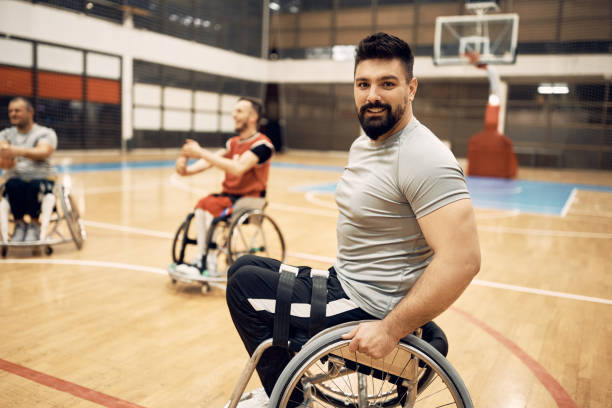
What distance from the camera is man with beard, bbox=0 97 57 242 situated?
4.24 m

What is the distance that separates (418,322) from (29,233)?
153 inches

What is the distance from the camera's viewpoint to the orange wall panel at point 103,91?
45.7ft

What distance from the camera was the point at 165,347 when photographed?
2.78 meters

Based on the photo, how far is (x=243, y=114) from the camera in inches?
149

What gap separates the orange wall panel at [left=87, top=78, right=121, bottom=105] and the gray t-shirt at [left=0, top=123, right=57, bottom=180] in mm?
10308

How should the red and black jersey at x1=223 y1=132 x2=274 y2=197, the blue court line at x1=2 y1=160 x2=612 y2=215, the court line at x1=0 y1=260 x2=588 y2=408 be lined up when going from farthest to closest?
the blue court line at x1=2 y1=160 x2=612 y2=215
the red and black jersey at x1=223 y1=132 x2=274 y2=197
the court line at x1=0 y1=260 x2=588 y2=408

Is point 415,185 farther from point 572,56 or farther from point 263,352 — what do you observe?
point 572,56

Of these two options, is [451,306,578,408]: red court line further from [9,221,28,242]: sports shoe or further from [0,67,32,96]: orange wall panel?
[0,67,32,96]: orange wall panel

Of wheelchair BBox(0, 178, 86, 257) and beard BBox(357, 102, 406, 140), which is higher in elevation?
beard BBox(357, 102, 406, 140)

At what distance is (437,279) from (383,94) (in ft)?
1.89

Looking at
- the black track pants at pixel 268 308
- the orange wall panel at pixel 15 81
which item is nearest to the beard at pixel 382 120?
the black track pants at pixel 268 308

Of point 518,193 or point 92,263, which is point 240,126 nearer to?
point 92,263

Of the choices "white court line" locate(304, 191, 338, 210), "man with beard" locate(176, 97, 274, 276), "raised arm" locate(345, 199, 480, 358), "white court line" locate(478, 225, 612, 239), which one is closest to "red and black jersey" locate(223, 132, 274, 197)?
"man with beard" locate(176, 97, 274, 276)

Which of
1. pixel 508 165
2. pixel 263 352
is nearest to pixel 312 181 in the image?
pixel 508 165
